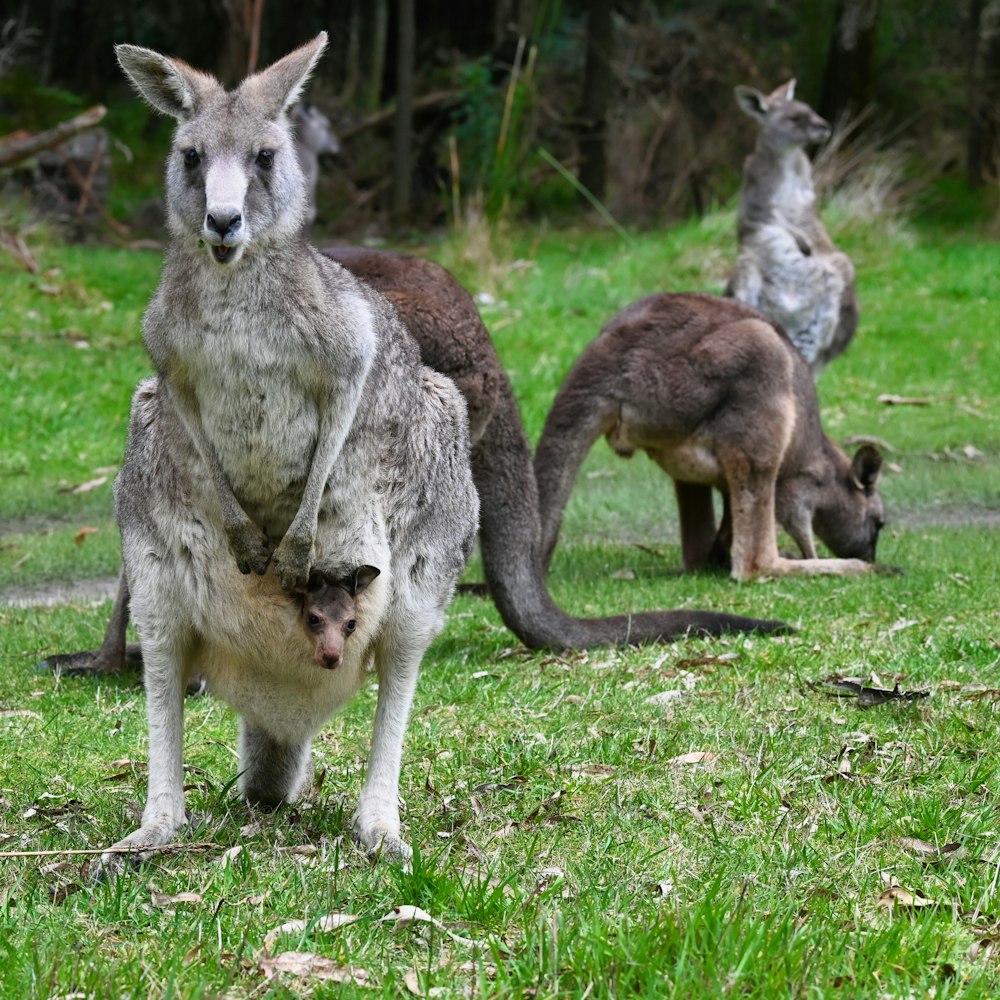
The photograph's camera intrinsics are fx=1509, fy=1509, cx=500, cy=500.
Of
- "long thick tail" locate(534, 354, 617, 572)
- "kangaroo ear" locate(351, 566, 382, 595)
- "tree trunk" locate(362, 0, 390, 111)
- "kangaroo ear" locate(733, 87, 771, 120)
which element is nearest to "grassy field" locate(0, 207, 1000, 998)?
"long thick tail" locate(534, 354, 617, 572)

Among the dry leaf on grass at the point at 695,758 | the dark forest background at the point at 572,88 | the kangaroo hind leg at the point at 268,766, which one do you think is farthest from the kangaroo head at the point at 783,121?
the kangaroo hind leg at the point at 268,766

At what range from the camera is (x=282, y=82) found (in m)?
3.39

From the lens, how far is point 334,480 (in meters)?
3.44

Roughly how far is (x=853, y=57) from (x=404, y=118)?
6129 mm

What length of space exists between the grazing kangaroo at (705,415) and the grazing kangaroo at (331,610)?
3496 millimetres

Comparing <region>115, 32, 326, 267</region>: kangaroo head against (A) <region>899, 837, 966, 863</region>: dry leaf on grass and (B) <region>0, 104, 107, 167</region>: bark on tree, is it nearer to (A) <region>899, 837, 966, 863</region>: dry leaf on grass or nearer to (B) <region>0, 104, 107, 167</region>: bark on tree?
(A) <region>899, 837, 966, 863</region>: dry leaf on grass

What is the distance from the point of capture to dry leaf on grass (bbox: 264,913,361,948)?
2752 mm

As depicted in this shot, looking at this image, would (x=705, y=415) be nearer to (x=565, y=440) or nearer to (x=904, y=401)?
(x=565, y=440)

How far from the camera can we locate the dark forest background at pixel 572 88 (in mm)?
19344

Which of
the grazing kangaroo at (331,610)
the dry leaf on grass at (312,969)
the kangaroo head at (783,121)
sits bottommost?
the dry leaf on grass at (312,969)

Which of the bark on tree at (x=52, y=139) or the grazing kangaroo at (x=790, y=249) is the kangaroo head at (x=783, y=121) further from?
the bark on tree at (x=52, y=139)

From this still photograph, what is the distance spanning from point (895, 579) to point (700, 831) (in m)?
3.77

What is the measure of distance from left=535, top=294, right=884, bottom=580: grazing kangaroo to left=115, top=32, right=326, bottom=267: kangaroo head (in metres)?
3.68

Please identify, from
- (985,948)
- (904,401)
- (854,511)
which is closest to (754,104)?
(904,401)
